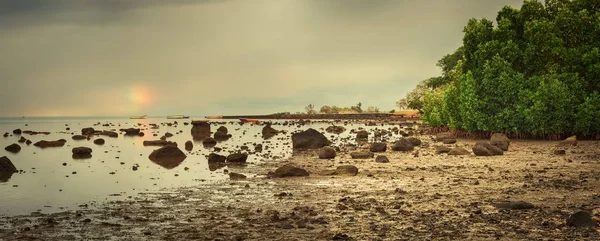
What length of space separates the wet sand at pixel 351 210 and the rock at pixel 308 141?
1955 cm

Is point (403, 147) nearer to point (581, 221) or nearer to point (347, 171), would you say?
point (347, 171)

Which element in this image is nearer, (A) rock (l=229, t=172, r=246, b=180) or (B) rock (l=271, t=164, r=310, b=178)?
(A) rock (l=229, t=172, r=246, b=180)

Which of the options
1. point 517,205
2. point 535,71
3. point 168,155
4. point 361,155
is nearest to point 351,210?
point 517,205

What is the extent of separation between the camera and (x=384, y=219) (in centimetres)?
1445

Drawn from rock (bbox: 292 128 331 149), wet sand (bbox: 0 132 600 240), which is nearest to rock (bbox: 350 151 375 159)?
wet sand (bbox: 0 132 600 240)

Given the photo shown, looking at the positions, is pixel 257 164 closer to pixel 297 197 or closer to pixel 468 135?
pixel 297 197

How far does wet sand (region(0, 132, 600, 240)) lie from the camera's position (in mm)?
12953

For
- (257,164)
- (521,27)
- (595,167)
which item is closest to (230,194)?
(257,164)

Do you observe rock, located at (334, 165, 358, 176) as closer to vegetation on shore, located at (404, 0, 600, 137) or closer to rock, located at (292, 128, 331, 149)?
rock, located at (292, 128, 331, 149)

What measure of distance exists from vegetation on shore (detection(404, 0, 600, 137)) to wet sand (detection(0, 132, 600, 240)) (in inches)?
961

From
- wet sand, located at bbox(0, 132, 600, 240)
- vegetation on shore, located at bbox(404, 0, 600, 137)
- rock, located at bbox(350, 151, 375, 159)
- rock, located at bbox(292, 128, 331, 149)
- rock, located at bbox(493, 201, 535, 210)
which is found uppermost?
vegetation on shore, located at bbox(404, 0, 600, 137)

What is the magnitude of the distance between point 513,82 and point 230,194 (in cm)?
3923

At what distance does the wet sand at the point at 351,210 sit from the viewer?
1295cm

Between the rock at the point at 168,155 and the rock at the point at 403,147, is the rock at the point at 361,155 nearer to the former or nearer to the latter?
the rock at the point at 403,147
